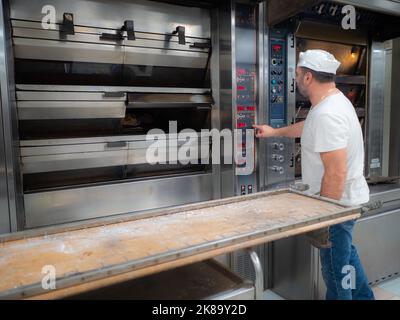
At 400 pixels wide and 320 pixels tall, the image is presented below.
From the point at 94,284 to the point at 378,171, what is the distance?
308cm

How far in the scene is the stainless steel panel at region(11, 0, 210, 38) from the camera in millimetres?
1813

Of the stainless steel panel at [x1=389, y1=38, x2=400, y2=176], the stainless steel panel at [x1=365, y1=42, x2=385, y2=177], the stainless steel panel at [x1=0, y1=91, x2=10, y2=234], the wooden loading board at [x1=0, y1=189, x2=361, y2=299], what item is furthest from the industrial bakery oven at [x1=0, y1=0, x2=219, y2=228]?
the stainless steel panel at [x1=389, y1=38, x2=400, y2=176]

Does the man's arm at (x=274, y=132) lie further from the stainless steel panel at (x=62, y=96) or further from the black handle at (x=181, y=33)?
the stainless steel panel at (x=62, y=96)

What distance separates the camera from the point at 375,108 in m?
3.17

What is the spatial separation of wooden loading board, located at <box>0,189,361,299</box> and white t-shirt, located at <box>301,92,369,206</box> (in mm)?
264

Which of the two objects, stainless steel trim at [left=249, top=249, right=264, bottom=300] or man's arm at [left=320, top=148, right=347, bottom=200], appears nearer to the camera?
stainless steel trim at [left=249, top=249, right=264, bottom=300]

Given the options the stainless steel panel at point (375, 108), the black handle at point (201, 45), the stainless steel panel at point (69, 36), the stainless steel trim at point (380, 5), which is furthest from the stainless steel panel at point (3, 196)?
the stainless steel panel at point (375, 108)

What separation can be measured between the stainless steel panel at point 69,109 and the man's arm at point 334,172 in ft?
4.03

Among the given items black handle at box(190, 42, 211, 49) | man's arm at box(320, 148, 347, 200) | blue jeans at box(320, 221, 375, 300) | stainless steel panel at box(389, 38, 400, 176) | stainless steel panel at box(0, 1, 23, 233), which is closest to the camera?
stainless steel panel at box(0, 1, 23, 233)

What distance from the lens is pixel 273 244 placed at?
2.61 m

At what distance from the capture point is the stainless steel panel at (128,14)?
1.81 m

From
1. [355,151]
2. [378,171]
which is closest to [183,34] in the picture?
[355,151]

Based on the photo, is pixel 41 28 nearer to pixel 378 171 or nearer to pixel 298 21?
pixel 298 21

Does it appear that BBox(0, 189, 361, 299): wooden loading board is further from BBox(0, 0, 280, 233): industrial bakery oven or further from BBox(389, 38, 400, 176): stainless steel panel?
BBox(389, 38, 400, 176): stainless steel panel
